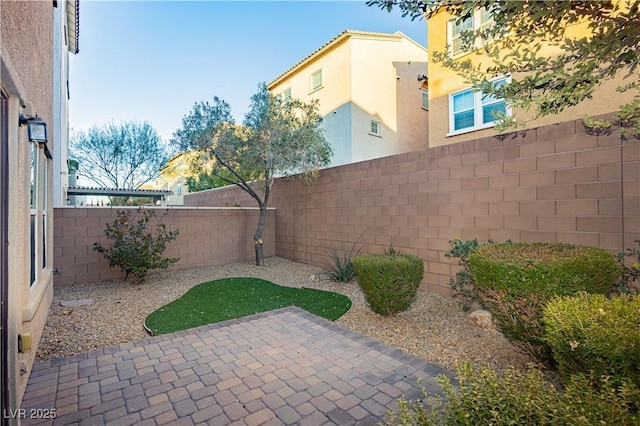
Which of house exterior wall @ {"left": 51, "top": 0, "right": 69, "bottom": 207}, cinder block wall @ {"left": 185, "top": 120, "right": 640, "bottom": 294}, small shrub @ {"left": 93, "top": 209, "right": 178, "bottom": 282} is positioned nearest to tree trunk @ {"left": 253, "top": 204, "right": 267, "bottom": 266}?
cinder block wall @ {"left": 185, "top": 120, "right": 640, "bottom": 294}

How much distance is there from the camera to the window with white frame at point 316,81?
14930 mm

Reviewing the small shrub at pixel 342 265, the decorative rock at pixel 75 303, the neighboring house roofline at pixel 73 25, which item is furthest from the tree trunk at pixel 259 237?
the neighboring house roofline at pixel 73 25

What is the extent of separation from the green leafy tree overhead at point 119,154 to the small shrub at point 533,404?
71.6 ft

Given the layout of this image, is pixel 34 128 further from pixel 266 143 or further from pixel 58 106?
pixel 58 106

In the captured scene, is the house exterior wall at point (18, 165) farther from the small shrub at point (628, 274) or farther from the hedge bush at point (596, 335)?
the small shrub at point (628, 274)

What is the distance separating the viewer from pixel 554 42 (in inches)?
106

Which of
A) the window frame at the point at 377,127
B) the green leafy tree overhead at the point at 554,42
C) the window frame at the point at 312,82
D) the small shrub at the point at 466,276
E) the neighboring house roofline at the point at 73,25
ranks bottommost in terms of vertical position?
the small shrub at the point at 466,276

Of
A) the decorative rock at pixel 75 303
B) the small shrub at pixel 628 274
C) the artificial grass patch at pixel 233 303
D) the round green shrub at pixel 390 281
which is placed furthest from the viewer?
the decorative rock at pixel 75 303

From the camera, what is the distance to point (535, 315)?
2.92 meters

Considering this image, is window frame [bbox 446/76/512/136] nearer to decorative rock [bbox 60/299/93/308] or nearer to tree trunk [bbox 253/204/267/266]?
tree trunk [bbox 253/204/267/266]

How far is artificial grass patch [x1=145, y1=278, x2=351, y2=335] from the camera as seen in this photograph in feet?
16.7

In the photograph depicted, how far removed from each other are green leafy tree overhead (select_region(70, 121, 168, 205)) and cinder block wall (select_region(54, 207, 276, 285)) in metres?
12.5

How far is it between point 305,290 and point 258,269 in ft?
9.40

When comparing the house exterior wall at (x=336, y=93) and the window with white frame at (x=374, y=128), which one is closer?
the house exterior wall at (x=336, y=93)
